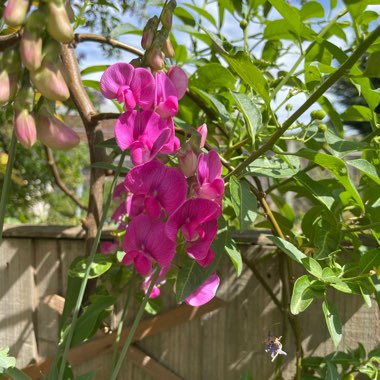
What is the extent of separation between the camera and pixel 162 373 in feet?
4.34

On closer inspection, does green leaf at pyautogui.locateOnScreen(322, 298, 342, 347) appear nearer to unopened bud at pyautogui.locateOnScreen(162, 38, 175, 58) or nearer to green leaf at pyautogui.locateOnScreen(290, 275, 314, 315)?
green leaf at pyautogui.locateOnScreen(290, 275, 314, 315)

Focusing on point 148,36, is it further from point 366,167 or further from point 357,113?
point 357,113

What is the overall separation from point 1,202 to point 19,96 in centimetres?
15

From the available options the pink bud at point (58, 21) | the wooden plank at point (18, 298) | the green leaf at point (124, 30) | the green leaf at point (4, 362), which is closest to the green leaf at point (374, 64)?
the pink bud at point (58, 21)

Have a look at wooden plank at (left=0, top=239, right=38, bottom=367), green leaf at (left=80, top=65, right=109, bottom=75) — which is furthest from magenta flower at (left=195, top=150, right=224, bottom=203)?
wooden plank at (left=0, top=239, right=38, bottom=367)

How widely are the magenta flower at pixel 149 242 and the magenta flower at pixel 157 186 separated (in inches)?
0.6

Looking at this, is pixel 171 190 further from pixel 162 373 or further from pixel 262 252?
pixel 162 373

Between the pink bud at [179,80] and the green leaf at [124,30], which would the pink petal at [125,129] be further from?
the green leaf at [124,30]

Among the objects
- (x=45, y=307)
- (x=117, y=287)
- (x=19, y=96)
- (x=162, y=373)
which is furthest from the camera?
(x=45, y=307)

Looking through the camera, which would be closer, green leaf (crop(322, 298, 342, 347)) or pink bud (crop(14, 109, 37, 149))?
pink bud (crop(14, 109, 37, 149))

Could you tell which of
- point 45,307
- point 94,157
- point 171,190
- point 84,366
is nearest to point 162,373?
point 84,366

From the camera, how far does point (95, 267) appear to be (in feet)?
3.40

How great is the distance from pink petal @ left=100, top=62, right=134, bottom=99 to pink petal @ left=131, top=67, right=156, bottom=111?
2cm

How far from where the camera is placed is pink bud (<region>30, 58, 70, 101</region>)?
528mm
